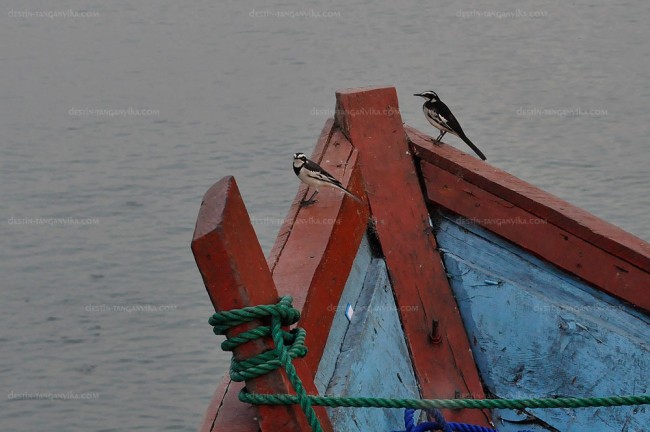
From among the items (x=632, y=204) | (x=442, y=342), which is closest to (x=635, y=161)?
(x=632, y=204)

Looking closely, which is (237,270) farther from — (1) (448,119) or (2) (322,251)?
(1) (448,119)

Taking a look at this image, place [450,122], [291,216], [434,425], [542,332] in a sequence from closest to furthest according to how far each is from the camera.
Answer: [434,425]
[291,216]
[542,332]
[450,122]

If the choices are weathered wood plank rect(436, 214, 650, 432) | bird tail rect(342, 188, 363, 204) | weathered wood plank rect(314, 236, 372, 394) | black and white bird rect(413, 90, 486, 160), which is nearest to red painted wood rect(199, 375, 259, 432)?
weathered wood plank rect(314, 236, 372, 394)

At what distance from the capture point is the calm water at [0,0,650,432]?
37.1ft

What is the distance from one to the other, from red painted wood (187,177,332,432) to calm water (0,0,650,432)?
276 inches

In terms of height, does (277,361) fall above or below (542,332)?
above

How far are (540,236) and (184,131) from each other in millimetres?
12393

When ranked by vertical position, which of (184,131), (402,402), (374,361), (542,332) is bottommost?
(184,131)

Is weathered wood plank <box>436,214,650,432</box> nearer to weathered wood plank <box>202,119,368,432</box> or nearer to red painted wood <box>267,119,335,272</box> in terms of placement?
weathered wood plank <box>202,119,368,432</box>

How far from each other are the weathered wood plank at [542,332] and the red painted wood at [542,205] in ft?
0.70

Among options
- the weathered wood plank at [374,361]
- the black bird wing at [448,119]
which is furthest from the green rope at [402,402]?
the black bird wing at [448,119]

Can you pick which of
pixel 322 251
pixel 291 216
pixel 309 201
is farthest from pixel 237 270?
pixel 309 201

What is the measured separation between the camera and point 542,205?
523 cm

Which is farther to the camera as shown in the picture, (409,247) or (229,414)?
(409,247)
